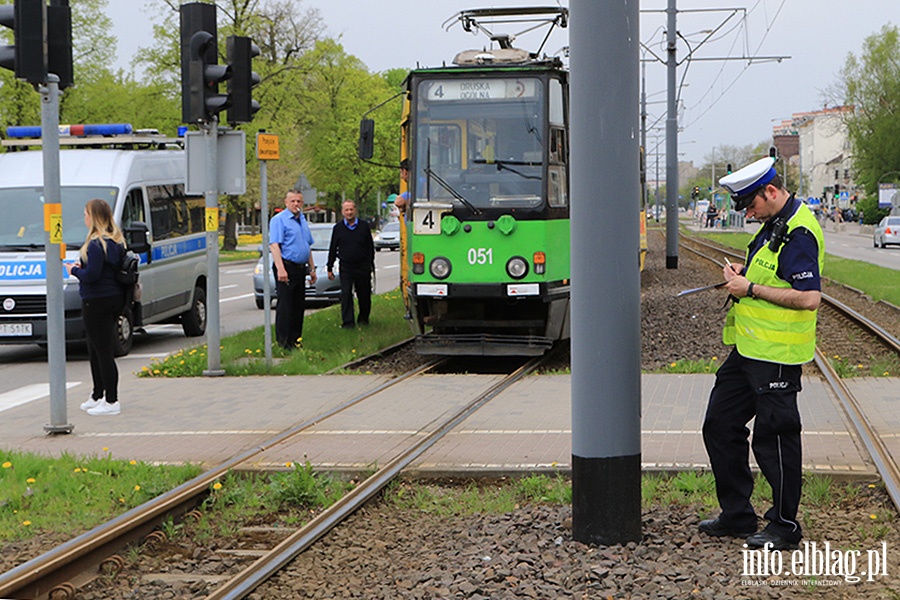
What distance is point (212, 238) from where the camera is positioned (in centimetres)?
1292

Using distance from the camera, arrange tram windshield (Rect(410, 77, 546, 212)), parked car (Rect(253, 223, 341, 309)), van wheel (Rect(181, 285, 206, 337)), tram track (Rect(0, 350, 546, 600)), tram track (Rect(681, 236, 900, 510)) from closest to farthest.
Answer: tram track (Rect(0, 350, 546, 600))
tram track (Rect(681, 236, 900, 510))
tram windshield (Rect(410, 77, 546, 212))
van wheel (Rect(181, 285, 206, 337))
parked car (Rect(253, 223, 341, 309))

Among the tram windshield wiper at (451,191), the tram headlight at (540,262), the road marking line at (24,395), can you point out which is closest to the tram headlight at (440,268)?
the tram windshield wiper at (451,191)

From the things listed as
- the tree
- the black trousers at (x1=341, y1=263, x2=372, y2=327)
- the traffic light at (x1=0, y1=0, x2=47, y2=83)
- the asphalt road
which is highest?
the tree

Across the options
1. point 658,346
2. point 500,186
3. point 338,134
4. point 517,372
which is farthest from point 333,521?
point 338,134

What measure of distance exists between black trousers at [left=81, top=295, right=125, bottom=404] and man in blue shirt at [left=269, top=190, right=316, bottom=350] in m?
4.36

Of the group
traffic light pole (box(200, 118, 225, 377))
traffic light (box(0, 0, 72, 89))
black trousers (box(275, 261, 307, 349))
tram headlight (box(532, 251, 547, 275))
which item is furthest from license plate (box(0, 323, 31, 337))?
tram headlight (box(532, 251, 547, 275))

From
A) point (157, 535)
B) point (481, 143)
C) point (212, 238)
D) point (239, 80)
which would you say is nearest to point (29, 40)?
point (239, 80)

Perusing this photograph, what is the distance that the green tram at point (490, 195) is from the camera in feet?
43.4

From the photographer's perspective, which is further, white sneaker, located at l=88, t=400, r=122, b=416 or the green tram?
the green tram

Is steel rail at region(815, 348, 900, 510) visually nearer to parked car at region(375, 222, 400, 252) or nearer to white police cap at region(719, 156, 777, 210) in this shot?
white police cap at region(719, 156, 777, 210)

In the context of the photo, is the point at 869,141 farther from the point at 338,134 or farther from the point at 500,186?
the point at 500,186

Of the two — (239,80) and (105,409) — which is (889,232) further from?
(105,409)

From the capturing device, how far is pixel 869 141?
96.2 m

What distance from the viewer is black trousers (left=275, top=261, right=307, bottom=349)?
48.8 ft
